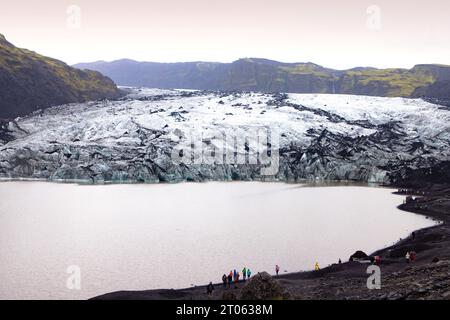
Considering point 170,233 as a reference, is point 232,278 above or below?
above

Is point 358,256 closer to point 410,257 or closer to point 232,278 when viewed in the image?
point 410,257

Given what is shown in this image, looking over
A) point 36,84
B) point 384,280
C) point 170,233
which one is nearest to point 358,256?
point 384,280

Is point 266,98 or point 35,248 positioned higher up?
point 266,98

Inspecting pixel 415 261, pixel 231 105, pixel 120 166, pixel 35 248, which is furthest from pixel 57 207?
pixel 231 105

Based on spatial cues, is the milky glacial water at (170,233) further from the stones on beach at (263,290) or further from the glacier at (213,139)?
the glacier at (213,139)

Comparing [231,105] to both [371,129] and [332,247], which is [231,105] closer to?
[371,129]

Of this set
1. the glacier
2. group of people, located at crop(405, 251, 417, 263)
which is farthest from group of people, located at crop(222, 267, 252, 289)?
the glacier
